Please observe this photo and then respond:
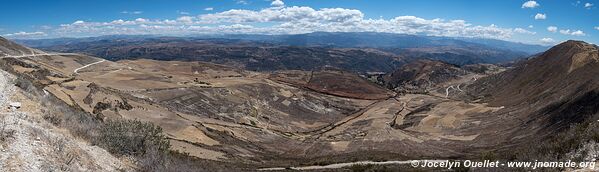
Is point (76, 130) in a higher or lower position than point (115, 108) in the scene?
higher

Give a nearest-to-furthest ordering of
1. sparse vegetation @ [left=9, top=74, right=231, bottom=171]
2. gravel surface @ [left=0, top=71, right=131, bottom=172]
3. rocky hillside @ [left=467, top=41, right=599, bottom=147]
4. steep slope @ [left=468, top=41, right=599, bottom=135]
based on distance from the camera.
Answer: gravel surface @ [left=0, top=71, right=131, bottom=172], sparse vegetation @ [left=9, top=74, right=231, bottom=171], rocky hillside @ [left=467, top=41, right=599, bottom=147], steep slope @ [left=468, top=41, right=599, bottom=135]

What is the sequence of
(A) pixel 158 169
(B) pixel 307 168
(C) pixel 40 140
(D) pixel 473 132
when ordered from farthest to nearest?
(D) pixel 473 132, (B) pixel 307 168, (A) pixel 158 169, (C) pixel 40 140

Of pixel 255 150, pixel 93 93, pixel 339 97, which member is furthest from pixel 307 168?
pixel 339 97

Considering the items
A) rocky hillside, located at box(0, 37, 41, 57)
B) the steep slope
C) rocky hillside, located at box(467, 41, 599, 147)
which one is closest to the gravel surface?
rocky hillside, located at box(467, 41, 599, 147)

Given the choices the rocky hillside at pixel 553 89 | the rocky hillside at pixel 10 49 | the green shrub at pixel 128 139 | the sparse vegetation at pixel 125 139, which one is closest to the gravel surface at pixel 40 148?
the sparse vegetation at pixel 125 139

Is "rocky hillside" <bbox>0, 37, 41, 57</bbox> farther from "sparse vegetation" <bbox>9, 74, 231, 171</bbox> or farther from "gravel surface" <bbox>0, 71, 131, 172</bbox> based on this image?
"gravel surface" <bbox>0, 71, 131, 172</bbox>

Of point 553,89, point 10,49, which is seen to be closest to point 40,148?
point 553,89

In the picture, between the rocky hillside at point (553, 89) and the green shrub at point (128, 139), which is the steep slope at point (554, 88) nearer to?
the rocky hillside at point (553, 89)

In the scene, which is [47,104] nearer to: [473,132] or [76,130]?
[76,130]

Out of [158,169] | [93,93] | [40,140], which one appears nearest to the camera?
[40,140]

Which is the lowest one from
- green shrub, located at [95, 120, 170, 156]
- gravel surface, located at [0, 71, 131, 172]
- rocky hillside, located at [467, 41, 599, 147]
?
rocky hillside, located at [467, 41, 599, 147]

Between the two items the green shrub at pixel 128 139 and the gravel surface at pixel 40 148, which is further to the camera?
the green shrub at pixel 128 139
